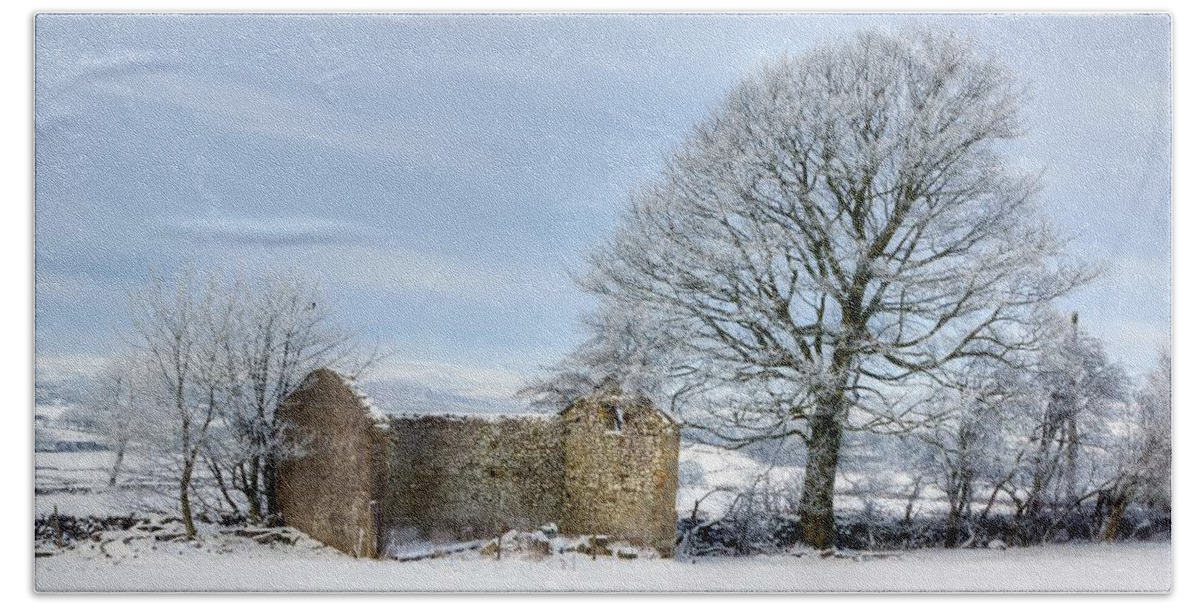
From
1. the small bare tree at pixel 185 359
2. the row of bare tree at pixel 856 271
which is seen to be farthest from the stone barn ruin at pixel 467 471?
the small bare tree at pixel 185 359

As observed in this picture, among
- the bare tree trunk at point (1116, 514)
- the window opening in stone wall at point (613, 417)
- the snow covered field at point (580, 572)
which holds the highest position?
the window opening in stone wall at point (613, 417)

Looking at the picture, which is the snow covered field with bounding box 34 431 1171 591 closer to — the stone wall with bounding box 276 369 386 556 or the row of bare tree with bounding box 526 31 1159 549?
the stone wall with bounding box 276 369 386 556

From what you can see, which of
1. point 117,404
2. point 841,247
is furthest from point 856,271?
point 117,404

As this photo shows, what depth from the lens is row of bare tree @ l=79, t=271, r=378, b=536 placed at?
649 centimetres

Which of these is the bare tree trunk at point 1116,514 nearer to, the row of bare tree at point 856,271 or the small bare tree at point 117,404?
the row of bare tree at point 856,271

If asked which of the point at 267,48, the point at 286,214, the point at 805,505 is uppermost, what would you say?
the point at 267,48

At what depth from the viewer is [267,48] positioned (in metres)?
6.61

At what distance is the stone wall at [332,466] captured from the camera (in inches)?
255

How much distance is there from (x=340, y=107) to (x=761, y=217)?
2.92 m

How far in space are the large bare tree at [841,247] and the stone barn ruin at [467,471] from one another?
556mm

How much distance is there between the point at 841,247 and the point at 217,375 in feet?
13.9

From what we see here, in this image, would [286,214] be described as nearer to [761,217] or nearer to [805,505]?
[761,217]

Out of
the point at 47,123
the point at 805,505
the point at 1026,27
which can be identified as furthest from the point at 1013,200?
the point at 47,123

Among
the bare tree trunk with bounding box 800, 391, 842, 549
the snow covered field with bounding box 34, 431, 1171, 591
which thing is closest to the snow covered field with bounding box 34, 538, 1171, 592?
the snow covered field with bounding box 34, 431, 1171, 591
